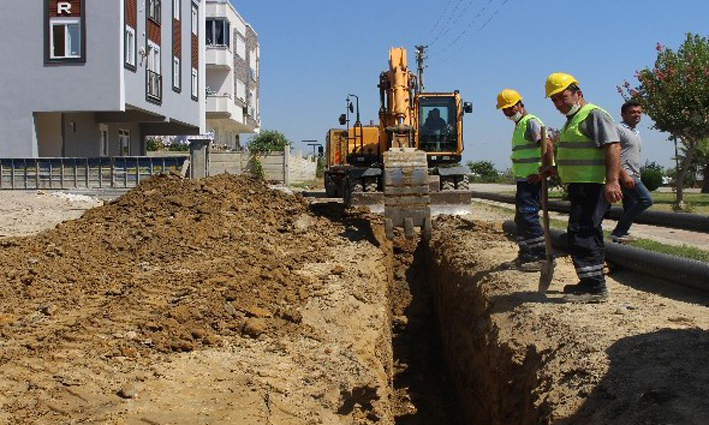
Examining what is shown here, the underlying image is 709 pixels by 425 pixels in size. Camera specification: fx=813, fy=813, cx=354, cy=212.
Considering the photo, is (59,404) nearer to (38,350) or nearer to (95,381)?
(95,381)

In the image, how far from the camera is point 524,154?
8484mm

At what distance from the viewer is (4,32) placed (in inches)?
992

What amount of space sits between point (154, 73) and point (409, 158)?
19.3m

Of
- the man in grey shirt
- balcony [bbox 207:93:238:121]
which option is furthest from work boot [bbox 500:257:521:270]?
balcony [bbox 207:93:238:121]

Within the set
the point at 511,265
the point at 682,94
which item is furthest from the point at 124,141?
the point at 511,265

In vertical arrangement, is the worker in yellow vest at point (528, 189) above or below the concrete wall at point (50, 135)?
below

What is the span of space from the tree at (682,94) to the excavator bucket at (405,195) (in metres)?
11.8

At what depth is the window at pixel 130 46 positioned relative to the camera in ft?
86.1

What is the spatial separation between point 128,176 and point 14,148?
4.99 m

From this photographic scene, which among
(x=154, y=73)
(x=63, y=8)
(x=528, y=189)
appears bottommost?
(x=528, y=189)

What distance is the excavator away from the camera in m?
12.0

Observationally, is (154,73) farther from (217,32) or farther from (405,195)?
(217,32)

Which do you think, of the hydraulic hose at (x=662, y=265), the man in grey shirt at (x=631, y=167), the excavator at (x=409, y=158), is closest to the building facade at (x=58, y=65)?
the excavator at (x=409, y=158)

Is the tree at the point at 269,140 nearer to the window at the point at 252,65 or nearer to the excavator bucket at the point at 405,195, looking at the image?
the window at the point at 252,65
